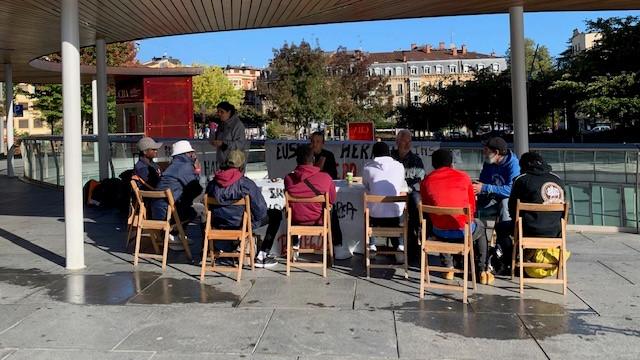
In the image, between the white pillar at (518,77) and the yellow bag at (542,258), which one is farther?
the white pillar at (518,77)

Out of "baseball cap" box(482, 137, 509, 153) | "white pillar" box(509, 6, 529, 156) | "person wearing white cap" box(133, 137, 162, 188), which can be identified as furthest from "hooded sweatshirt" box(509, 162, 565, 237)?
"person wearing white cap" box(133, 137, 162, 188)

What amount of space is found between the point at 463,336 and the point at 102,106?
9.87 metres

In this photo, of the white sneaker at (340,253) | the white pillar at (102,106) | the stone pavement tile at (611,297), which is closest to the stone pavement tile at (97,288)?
the white sneaker at (340,253)

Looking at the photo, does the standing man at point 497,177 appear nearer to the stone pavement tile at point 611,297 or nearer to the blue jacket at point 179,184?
the stone pavement tile at point 611,297

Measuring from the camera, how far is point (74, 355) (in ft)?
14.3

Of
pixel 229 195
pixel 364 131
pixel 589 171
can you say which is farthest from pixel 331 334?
pixel 364 131

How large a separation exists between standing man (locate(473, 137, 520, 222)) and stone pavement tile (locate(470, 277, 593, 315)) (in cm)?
120

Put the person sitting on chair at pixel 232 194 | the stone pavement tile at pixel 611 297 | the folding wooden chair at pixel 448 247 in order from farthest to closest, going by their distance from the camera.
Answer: the person sitting on chair at pixel 232 194, the folding wooden chair at pixel 448 247, the stone pavement tile at pixel 611 297

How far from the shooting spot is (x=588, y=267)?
687 cm

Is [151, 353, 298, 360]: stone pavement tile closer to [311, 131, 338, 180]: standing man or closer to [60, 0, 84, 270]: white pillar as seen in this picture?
[60, 0, 84, 270]: white pillar

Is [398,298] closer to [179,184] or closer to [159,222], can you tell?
[159,222]

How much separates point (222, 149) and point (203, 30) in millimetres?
4013

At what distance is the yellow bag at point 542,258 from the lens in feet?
20.1

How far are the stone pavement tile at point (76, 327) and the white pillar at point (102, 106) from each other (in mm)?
7766
